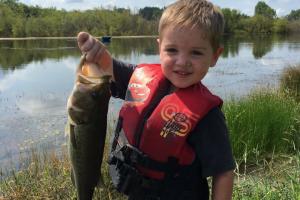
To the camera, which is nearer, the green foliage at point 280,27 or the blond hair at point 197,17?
the blond hair at point 197,17

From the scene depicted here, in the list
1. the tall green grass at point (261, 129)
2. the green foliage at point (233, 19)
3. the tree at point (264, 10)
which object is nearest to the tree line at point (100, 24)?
the green foliage at point (233, 19)

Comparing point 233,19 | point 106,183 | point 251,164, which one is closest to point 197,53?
point 106,183

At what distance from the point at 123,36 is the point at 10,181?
79216mm

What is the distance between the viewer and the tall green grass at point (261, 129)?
8117mm

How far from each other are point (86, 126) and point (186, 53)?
71 centimetres

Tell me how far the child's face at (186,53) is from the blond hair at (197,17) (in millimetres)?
32

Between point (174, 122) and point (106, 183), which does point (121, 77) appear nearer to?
point (174, 122)

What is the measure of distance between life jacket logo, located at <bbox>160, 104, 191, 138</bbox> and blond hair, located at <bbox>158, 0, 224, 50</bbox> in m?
0.45

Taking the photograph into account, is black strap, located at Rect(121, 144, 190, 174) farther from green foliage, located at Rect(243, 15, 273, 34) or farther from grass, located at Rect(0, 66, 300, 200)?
green foliage, located at Rect(243, 15, 273, 34)

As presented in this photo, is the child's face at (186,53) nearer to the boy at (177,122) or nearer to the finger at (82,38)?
the boy at (177,122)

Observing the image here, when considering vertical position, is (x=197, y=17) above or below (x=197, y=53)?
above

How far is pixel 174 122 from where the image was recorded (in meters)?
2.59

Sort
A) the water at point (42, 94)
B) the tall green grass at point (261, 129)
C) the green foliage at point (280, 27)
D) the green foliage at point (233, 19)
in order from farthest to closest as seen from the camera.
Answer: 1. the green foliage at point (280, 27)
2. the green foliage at point (233, 19)
3. the water at point (42, 94)
4. the tall green grass at point (261, 129)

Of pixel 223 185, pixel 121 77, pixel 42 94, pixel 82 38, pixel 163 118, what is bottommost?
pixel 42 94
